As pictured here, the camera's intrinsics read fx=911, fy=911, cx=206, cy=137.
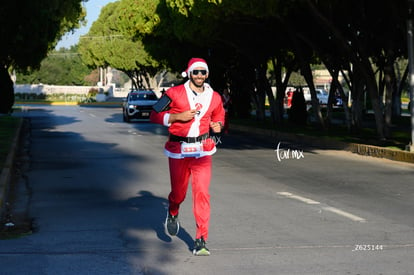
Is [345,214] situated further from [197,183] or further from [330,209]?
Answer: [197,183]

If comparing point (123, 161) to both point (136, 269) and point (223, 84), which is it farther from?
point (223, 84)

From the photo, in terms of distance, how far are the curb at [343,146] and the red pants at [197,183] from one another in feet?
40.9

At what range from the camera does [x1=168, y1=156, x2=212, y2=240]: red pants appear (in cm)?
841

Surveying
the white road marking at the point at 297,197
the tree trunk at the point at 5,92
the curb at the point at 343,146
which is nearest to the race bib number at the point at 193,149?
the white road marking at the point at 297,197

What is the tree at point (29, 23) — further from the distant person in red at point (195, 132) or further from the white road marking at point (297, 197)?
the distant person in red at point (195, 132)

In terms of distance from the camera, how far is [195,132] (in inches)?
336

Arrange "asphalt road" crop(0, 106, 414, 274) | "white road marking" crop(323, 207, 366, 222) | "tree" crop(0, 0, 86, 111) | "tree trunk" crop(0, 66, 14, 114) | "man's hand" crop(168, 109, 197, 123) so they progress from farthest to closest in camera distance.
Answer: "tree trunk" crop(0, 66, 14, 114), "tree" crop(0, 0, 86, 111), "white road marking" crop(323, 207, 366, 222), "man's hand" crop(168, 109, 197, 123), "asphalt road" crop(0, 106, 414, 274)

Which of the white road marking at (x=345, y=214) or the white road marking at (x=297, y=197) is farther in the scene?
the white road marking at (x=297, y=197)

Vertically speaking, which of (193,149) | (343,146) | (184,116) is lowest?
(343,146)

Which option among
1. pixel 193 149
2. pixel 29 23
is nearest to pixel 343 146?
pixel 29 23

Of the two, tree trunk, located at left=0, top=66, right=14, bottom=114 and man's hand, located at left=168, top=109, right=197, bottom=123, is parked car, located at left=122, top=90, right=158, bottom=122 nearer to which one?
tree trunk, located at left=0, top=66, right=14, bottom=114

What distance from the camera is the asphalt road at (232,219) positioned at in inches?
321

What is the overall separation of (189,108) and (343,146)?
54.3ft

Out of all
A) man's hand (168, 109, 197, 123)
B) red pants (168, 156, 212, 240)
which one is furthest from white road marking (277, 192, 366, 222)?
man's hand (168, 109, 197, 123)
